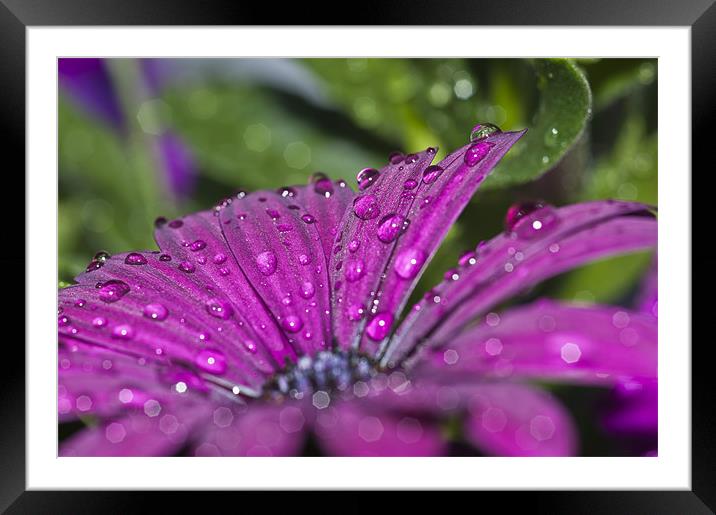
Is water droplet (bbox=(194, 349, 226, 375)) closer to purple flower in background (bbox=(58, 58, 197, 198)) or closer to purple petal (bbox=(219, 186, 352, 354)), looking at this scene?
purple petal (bbox=(219, 186, 352, 354))

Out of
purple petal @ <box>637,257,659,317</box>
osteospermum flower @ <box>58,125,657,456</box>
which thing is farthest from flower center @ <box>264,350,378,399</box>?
purple petal @ <box>637,257,659,317</box>

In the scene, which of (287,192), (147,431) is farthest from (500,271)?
(147,431)

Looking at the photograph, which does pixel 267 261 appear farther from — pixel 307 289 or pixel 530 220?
pixel 530 220

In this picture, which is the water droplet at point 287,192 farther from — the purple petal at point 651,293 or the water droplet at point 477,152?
the purple petal at point 651,293
